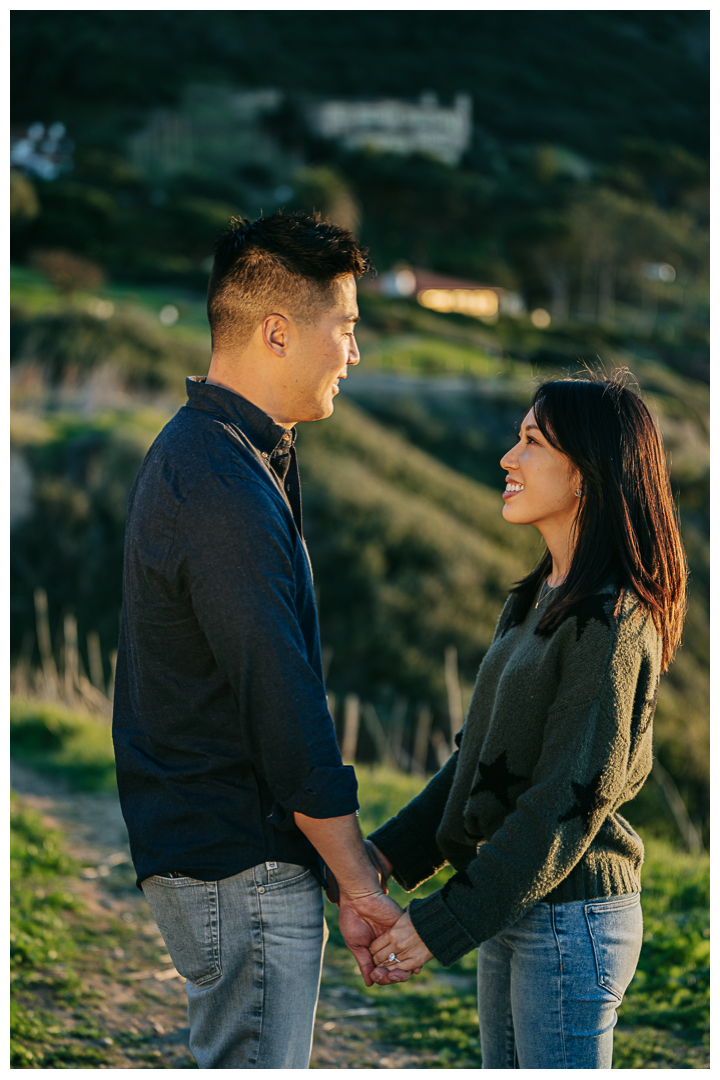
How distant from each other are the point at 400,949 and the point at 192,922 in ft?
1.46

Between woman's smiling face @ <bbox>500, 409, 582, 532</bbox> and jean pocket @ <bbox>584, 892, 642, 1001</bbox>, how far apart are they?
78cm

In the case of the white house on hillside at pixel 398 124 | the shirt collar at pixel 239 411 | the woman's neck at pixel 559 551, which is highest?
the white house on hillside at pixel 398 124

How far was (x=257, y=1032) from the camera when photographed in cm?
181

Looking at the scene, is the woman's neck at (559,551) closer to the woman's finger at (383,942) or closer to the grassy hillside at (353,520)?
the woman's finger at (383,942)

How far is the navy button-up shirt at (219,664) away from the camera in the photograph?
171 centimetres

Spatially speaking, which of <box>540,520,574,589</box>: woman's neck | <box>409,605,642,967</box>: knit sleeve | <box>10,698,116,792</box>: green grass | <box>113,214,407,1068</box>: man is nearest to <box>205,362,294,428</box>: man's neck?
<box>113,214,407,1068</box>: man

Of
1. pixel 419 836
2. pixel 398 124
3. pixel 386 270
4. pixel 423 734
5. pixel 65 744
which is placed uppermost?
pixel 398 124

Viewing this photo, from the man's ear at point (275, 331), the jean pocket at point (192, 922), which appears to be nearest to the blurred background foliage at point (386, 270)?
the man's ear at point (275, 331)

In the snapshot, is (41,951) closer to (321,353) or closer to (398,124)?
(321,353)

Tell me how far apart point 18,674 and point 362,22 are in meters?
82.5

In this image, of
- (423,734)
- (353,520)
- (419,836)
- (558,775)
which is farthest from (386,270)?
(558,775)

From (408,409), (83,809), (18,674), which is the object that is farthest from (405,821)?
(408,409)

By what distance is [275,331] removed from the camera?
1903mm

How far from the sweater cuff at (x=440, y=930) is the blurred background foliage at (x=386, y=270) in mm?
1229
